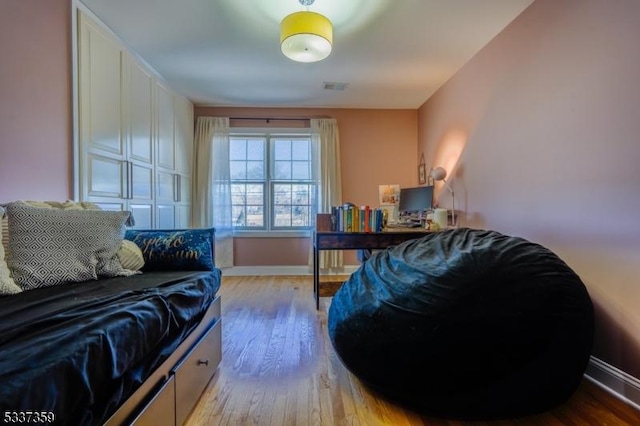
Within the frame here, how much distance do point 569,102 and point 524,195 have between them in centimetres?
67

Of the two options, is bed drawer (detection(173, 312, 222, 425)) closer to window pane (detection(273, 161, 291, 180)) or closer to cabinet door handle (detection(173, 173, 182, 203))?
cabinet door handle (detection(173, 173, 182, 203))

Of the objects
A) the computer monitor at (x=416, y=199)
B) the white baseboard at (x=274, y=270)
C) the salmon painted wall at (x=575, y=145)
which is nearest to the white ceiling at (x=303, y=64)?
the salmon painted wall at (x=575, y=145)

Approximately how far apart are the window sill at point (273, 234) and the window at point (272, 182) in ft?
0.22

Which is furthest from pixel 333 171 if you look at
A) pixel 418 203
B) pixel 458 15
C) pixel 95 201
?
pixel 95 201

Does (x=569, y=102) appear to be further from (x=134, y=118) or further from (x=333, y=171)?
(x=134, y=118)

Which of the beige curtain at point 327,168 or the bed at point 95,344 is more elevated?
the beige curtain at point 327,168

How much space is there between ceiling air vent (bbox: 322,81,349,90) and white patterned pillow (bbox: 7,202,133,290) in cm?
270

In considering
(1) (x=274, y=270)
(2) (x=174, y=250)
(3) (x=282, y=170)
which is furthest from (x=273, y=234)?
(2) (x=174, y=250)

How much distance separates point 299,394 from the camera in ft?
5.23

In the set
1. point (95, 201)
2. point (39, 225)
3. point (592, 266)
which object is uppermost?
point (95, 201)

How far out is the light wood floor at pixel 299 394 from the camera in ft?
4.57

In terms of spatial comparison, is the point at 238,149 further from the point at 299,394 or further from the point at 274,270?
the point at 299,394

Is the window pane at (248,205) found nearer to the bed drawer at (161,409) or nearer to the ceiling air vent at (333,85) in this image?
the ceiling air vent at (333,85)

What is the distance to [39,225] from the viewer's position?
1.46 metres
